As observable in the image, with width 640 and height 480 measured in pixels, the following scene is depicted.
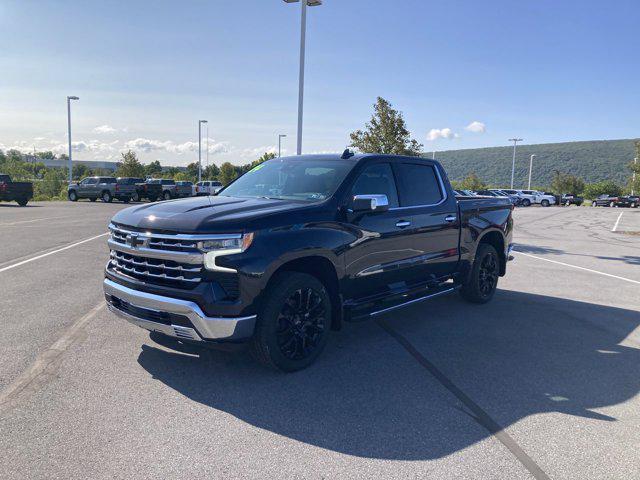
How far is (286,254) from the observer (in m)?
4.04

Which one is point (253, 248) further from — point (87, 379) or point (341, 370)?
point (87, 379)

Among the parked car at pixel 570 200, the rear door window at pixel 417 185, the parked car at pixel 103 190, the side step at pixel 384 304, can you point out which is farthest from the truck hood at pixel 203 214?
the parked car at pixel 570 200

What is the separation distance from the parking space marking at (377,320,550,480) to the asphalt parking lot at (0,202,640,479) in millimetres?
16

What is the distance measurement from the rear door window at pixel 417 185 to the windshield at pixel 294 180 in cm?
79

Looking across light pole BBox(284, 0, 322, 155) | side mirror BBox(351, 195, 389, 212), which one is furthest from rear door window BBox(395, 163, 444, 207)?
light pole BBox(284, 0, 322, 155)

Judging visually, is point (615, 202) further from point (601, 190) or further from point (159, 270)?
point (159, 270)

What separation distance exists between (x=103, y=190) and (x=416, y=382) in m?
37.7

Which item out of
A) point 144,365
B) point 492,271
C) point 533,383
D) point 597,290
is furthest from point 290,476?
point 597,290

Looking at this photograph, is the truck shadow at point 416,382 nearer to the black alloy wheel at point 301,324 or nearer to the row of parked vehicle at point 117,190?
the black alloy wheel at point 301,324

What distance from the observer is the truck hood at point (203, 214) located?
3854mm

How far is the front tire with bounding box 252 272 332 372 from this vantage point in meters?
4.03

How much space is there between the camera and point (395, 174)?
5559mm

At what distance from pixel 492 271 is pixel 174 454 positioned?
5.35 metres

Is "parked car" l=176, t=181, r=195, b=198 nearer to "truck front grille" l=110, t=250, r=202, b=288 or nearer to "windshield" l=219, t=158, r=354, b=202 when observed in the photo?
"windshield" l=219, t=158, r=354, b=202
